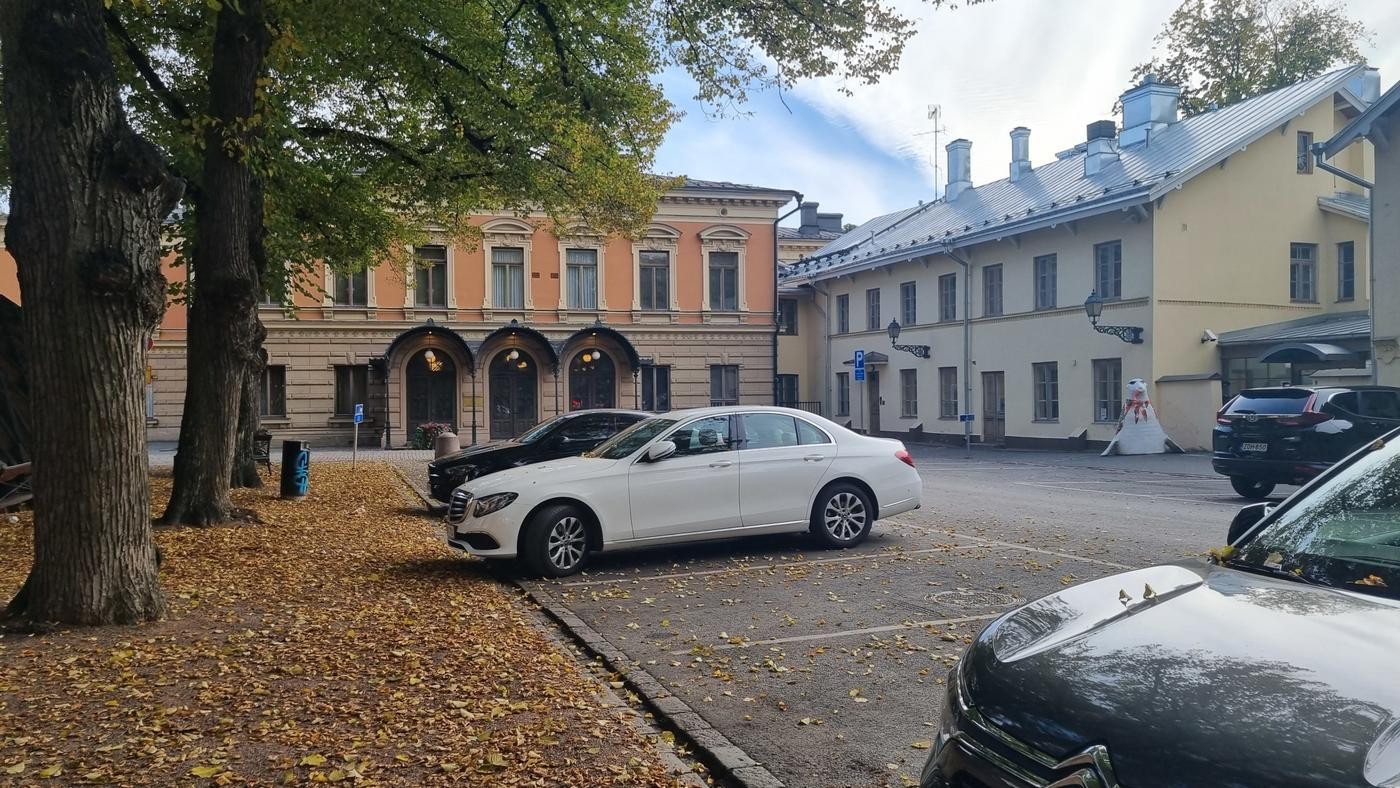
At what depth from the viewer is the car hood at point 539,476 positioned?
31.0 feet

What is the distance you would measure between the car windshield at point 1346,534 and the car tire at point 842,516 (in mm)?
7071

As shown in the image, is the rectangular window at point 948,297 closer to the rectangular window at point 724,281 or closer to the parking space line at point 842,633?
the rectangular window at point 724,281

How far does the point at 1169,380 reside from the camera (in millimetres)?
27312

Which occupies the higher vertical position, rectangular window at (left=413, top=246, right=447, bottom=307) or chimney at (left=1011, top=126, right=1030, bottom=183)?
chimney at (left=1011, top=126, right=1030, bottom=183)

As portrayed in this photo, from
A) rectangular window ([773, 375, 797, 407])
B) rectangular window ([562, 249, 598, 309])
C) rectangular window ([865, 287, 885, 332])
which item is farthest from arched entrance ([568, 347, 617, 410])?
rectangular window ([865, 287, 885, 332])

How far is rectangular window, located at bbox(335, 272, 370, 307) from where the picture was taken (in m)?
37.8

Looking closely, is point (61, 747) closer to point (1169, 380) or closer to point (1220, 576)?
point (1220, 576)

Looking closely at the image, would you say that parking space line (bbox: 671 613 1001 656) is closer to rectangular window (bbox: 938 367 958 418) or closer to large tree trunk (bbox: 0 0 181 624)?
large tree trunk (bbox: 0 0 181 624)

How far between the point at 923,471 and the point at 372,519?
44.6 feet

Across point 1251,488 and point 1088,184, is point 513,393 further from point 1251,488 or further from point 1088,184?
point 1251,488

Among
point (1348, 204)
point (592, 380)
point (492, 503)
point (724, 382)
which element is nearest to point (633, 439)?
point (492, 503)

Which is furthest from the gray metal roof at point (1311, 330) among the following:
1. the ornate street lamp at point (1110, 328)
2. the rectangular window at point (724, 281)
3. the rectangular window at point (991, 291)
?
the rectangular window at point (724, 281)

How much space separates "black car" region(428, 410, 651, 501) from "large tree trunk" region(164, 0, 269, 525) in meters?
3.30

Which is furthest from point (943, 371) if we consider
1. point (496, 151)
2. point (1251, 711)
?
point (1251, 711)
